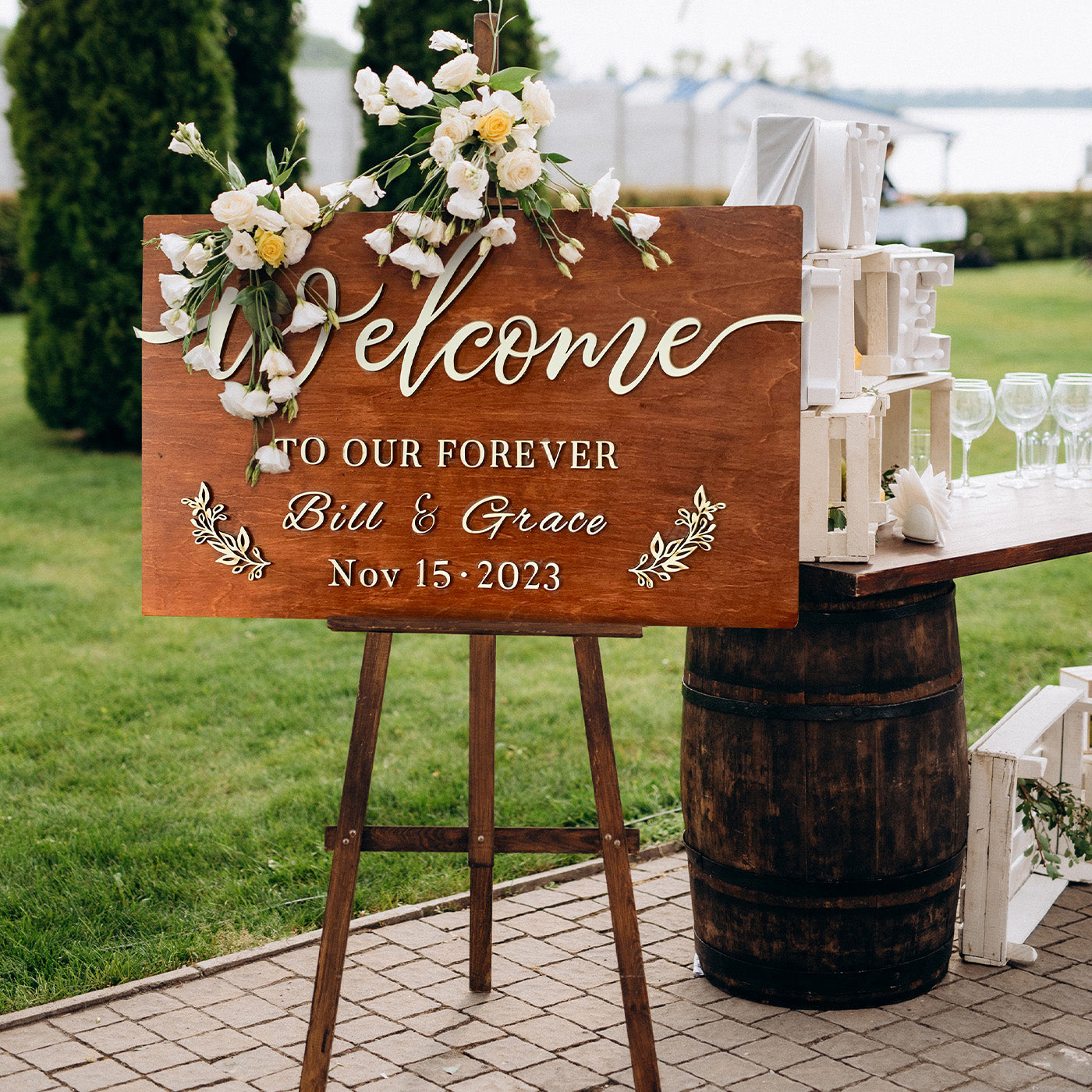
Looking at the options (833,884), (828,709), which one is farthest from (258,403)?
(833,884)

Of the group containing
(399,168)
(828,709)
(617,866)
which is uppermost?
(399,168)

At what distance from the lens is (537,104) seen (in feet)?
7.96

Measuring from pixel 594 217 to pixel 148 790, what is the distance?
2.86m

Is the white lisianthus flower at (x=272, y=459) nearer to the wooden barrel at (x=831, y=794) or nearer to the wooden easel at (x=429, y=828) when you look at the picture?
the wooden easel at (x=429, y=828)

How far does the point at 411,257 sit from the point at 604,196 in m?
0.36

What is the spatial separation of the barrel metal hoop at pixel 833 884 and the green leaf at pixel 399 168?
1759 mm

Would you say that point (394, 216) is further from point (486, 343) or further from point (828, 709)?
point (828, 709)

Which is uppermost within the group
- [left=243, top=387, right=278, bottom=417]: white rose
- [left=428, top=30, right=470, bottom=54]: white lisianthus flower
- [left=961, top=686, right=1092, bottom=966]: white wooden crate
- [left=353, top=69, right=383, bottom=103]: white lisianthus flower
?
[left=428, top=30, right=470, bottom=54]: white lisianthus flower

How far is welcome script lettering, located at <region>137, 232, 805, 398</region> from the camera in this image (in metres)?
2.49

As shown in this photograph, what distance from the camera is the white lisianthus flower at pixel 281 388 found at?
8.21ft

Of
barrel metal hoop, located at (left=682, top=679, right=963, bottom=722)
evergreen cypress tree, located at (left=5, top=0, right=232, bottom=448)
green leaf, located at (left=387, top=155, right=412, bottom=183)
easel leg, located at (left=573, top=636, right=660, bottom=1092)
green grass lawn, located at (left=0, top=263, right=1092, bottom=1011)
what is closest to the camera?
green leaf, located at (left=387, top=155, right=412, bottom=183)

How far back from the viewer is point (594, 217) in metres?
2.49

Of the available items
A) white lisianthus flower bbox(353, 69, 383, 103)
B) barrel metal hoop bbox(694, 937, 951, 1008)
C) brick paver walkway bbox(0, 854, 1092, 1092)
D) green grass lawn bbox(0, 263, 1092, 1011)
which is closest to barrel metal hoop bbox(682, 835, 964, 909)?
barrel metal hoop bbox(694, 937, 951, 1008)

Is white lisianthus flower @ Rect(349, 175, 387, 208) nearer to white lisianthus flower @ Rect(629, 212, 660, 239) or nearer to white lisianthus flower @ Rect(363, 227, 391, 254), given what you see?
white lisianthus flower @ Rect(363, 227, 391, 254)
